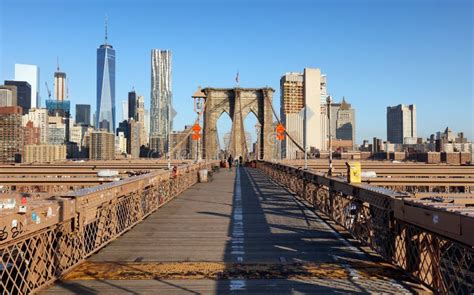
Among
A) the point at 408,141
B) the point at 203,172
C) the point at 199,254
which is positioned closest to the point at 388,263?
the point at 199,254

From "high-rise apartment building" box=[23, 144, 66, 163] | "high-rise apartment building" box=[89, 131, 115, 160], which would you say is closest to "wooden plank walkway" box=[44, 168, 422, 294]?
"high-rise apartment building" box=[23, 144, 66, 163]

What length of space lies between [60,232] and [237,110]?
253 ft

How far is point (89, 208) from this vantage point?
820 centimetres

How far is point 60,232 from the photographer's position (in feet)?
23.6

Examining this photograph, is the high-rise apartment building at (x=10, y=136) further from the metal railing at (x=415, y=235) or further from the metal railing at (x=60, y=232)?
the metal railing at (x=415, y=235)

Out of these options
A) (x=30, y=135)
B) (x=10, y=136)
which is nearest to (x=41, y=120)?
(x=30, y=135)

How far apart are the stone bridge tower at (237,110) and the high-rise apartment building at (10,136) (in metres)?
49.4

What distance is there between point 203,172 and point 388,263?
76.2ft

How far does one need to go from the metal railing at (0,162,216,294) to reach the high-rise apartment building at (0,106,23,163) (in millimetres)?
104554

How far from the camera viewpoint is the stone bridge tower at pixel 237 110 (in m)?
82.6

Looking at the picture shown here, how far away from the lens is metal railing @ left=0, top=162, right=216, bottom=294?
5.70m

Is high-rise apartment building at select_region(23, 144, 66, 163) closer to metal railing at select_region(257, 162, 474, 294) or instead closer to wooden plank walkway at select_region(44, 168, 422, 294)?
wooden plank walkway at select_region(44, 168, 422, 294)

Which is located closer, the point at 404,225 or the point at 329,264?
the point at 404,225

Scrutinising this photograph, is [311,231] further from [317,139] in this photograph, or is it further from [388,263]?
[317,139]
